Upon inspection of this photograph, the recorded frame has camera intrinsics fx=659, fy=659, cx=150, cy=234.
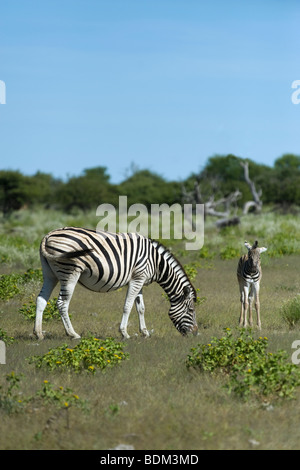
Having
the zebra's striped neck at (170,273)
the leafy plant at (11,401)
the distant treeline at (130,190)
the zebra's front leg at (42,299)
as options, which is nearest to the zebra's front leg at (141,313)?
the zebra's striped neck at (170,273)

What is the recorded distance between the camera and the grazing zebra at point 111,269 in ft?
34.0

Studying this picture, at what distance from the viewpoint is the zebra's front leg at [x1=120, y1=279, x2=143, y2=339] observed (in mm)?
10244

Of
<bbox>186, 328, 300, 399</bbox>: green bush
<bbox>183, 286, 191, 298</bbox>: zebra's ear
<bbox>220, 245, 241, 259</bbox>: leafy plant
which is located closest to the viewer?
<bbox>186, 328, 300, 399</bbox>: green bush

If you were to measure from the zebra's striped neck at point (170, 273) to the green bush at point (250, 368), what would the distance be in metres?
2.83

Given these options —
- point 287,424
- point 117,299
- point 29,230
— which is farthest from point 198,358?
point 29,230

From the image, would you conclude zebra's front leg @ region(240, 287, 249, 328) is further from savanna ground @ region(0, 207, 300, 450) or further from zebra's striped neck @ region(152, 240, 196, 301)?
zebra's striped neck @ region(152, 240, 196, 301)

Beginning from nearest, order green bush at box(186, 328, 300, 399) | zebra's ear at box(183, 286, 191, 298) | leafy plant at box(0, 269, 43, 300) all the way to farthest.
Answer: green bush at box(186, 328, 300, 399) → zebra's ear at box(183, 286, 191, 298) → leafy plant at box(0, 269, 43, 300)

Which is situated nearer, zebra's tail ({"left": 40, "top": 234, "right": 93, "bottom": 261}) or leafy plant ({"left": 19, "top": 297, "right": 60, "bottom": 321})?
zebra's tail ({"left": 40, "top": 234, "right": 93, "bottom": 261})

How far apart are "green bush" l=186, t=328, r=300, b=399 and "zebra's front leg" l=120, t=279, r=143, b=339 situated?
2.33m

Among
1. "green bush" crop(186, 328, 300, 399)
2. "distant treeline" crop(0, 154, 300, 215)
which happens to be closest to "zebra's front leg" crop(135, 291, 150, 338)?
"green bush" crop(186, 328, 300, 399)

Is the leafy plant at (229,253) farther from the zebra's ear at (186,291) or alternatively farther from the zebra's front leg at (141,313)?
the zebra's front leg at (141,313)

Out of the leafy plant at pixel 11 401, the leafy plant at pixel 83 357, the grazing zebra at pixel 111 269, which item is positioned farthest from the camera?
the grazing zebra at pixel 111 269

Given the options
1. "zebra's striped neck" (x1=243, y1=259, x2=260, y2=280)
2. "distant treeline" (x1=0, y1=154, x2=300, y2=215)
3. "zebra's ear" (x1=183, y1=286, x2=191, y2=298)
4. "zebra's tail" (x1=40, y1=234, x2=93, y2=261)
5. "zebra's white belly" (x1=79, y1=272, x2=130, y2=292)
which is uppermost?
"distant treeline" (x1=0, y1=154, x2=300, y2=215)

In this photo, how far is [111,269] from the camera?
10.5 meters
